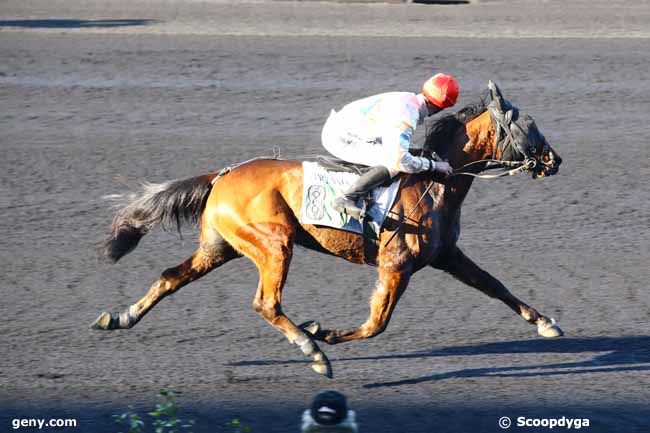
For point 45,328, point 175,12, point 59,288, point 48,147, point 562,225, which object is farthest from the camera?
point 175,12

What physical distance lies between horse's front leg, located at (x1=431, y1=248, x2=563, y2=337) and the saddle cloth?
2.17ft

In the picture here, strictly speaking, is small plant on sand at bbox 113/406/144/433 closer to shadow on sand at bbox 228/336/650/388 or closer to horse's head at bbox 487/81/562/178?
shadow on sand at bbox 228/336/650/388

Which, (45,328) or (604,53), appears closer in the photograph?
(45,328)

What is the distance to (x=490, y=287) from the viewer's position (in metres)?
7.06

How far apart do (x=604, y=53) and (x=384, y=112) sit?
8.81 metres

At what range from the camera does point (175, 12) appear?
55.8 ft

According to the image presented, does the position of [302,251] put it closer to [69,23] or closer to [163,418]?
[163,418]

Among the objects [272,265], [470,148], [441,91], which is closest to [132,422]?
[272,265]

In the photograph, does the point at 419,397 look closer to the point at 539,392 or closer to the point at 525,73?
the point at 539,392

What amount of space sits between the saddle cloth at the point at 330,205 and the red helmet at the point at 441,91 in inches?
19.6

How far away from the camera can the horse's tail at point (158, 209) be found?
6.85 m

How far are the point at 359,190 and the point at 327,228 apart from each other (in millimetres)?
309

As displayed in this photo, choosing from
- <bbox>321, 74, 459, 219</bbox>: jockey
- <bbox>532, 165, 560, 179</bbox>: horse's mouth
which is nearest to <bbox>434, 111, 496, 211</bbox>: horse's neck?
<bbox>321, 74, 459, 219</bbox>: jockey

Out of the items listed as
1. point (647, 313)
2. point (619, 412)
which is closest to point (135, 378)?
point (619, 412)
